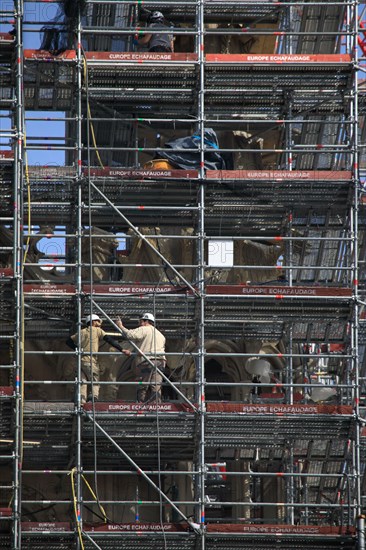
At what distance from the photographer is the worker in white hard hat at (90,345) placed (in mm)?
39000

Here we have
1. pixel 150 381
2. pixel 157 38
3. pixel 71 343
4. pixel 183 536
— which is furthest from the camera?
pixel 157 38

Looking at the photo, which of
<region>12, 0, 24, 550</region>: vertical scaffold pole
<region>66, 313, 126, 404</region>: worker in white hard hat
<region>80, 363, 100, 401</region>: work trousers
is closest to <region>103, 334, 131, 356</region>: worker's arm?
<region>66, 313, 126, 404</region>: worker in white hard hat

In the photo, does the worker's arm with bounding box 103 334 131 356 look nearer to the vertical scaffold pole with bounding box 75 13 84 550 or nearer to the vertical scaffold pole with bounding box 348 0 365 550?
the vertical scaffold pole with bounding box 75 13 84 550

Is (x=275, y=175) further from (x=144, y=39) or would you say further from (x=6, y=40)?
(x=6, y=40)

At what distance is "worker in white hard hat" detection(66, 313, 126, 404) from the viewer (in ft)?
128

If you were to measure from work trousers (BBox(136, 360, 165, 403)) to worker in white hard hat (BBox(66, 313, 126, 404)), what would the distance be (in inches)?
27.5

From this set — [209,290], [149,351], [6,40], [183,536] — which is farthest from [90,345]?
[6,40]

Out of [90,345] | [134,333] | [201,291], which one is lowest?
[90,345]

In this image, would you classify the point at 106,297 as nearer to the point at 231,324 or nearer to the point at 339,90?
the point at 231,324

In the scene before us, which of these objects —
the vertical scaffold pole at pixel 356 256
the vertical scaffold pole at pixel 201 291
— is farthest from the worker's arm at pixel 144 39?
the vertical scaffold pole at pixel 356 256

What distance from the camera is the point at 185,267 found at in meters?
40.3

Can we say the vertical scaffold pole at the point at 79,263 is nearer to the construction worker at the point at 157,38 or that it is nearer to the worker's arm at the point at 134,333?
the worker's arm at the point at 134,333

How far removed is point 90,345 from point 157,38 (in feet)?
21.7

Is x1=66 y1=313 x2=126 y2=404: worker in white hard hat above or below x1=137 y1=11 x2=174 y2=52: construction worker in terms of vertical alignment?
below
